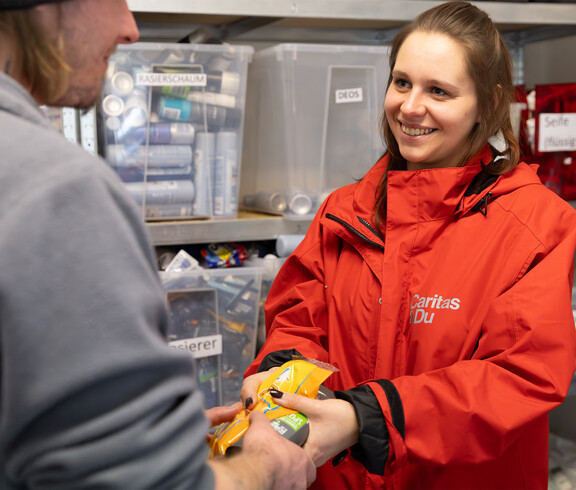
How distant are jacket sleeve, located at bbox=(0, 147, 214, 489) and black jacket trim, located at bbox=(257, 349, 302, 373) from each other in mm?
605

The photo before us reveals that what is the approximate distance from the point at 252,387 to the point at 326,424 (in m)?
0.17

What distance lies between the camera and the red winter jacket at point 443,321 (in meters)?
0.97

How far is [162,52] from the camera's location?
1.51 m

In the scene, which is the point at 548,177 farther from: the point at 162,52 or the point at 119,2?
the point at 119,2

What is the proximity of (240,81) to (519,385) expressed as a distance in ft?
3.22

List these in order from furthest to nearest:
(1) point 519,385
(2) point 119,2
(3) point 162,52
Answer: (3) point 162,52, (1) point 519,385, (2) point 119,2

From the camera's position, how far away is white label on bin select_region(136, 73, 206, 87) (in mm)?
1487


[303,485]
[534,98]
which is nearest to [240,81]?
[534,98]

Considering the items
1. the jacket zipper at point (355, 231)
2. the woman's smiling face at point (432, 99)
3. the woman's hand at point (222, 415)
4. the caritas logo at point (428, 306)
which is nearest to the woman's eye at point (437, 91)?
the woman's smiling face at point (432, 99)

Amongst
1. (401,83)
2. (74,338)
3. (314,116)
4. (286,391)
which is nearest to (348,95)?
(314,116)

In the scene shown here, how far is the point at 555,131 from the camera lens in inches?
70.9

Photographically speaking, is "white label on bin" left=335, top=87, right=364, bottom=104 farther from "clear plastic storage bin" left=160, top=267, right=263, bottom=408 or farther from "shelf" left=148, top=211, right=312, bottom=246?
"clear plastic storage bin" left=160, top=267, right=263, bottom=408

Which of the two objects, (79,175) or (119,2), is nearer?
(79,175)

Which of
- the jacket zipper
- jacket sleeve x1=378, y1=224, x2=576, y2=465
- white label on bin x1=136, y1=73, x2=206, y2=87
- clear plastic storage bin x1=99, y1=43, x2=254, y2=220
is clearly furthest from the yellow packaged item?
white label on bin x1=136, y1=73, x2=206, y2=87
